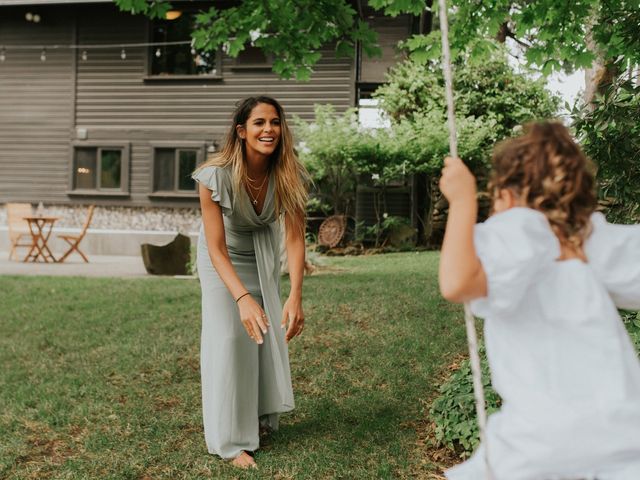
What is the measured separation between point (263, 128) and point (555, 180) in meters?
2.27

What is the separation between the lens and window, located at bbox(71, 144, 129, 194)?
19.7 meters

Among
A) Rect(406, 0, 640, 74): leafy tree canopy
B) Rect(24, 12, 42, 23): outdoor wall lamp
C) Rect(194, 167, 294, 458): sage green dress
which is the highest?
Rect(24, 12, 42, 23): outdoor wall lamp

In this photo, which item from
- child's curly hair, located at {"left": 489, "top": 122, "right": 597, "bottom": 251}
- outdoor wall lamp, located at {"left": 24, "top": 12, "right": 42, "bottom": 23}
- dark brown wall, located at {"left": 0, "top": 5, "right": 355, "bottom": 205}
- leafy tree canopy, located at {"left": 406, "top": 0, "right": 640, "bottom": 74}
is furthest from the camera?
outdoor wall lamp, located at {"left": 24, "top": 12, "right": 42, "bottom": 23}

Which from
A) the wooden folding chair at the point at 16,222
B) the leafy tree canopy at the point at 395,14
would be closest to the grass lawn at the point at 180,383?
the leafy tree canopy at the point at 395,14

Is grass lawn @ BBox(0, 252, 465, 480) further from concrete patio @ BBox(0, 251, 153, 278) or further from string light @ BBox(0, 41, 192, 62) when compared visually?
string light @ BBox(0, 41, 192, 62)

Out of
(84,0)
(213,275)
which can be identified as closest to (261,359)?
(213,275)

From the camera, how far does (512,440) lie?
5.74 ft

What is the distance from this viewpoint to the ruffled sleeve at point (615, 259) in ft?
6.11

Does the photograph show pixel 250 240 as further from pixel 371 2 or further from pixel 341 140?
pixel 341 140

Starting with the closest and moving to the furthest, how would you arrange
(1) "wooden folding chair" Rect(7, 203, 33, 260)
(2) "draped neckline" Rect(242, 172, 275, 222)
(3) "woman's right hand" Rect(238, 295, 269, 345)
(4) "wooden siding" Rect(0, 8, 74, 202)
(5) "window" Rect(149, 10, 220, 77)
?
(3) "woman's right hand" Rect(238, 295, 269, 345) → (2) "draped neckline" Rect(242, 172, 275, 222) → (1) "wooden folding chair" Rect(7, 203, 33, 260) → (5) "window" Rect(149, 10, 220, 77) → (4) "wooden siding" Rect(0, 8, 74, 202)

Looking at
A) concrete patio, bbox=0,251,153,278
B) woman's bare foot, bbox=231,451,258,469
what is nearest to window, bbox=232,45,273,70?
concrete patio, bbox=0,251,153,278

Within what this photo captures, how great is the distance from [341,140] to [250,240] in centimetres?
1209

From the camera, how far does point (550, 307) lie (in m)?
1.77

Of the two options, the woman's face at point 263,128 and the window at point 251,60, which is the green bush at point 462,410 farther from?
the window at point 251,60
